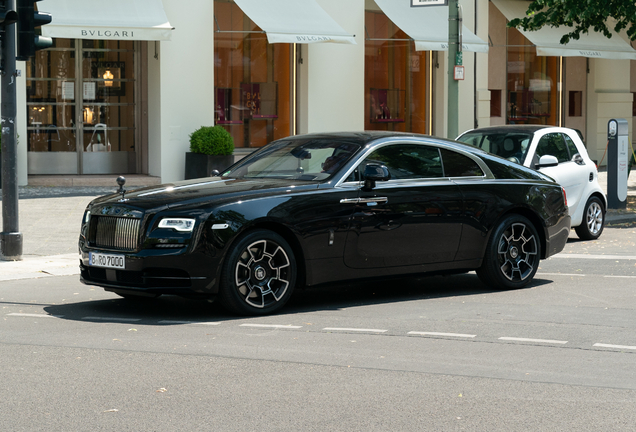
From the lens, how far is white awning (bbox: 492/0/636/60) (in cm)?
2577

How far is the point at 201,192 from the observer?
801 centimetres

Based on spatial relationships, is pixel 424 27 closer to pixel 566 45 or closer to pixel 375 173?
pixel 566 45

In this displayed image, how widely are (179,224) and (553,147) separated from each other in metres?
7.60

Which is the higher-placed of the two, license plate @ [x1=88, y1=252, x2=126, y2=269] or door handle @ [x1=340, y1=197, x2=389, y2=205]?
door handle @ [x1=340, y1=197, x2=389, y2=205]

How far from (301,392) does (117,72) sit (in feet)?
55.0

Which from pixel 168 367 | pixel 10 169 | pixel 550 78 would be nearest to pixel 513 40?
pixel 550 78

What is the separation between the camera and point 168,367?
6219 millimetres

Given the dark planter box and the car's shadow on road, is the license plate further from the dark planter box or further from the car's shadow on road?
the dark planter box

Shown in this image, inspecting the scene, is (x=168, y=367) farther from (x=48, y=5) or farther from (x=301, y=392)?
(x=48, y=5)

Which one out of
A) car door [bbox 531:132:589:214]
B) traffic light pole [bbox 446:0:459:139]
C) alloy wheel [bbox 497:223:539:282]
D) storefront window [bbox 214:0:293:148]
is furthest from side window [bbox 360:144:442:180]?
storefront window [bbox 214:0:293:148]

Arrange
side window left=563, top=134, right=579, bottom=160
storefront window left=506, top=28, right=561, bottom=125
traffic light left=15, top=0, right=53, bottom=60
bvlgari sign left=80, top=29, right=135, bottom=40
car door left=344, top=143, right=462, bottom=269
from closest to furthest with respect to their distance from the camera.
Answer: car door left=344, top=143, right=462, bottom=269
traffic light left=15, top=0, right=53, bottom=60
side window left=563, top=134, right=579, bottom=160
bvlgari sign left=80, top=29, right=135, bottom=40
storefront window left=506, top=28, right=561, bottom=125

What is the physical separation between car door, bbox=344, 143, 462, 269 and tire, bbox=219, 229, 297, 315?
0.61 m

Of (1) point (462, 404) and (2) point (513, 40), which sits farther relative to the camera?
(2) point (513, 40)

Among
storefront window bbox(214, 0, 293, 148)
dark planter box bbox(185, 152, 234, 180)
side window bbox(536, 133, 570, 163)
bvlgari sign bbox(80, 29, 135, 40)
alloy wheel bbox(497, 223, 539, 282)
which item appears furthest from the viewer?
storefront window bbox(214, 0, 293, 148)
